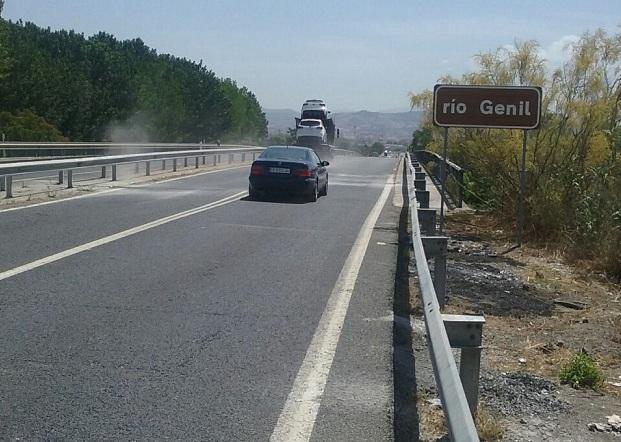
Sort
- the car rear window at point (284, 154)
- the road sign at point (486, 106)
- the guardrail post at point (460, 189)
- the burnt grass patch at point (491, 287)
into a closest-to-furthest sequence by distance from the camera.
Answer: the burnt grass patch at point (491, 287) < the road sign at point (486, 106) < the guardrail post at point (460, 189) < the car rear window at point (284, 154)

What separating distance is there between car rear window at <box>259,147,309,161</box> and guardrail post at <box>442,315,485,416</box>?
1775cm

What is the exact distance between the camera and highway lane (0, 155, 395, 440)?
18.5 ft

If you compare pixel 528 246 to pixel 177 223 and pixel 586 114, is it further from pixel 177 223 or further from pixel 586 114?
pixel 177 223

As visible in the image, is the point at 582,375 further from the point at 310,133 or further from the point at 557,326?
the point at 310,133

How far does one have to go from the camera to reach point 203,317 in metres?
8.42

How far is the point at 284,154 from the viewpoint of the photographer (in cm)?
2333

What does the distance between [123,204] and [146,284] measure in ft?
31.9

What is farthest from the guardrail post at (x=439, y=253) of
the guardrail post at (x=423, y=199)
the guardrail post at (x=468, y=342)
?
the guardrail post at (x=423, y=199)

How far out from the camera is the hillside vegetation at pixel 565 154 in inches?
550

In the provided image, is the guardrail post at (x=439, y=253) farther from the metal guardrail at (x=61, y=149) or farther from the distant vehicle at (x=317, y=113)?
the distant vehicle at (x=317, y=113)

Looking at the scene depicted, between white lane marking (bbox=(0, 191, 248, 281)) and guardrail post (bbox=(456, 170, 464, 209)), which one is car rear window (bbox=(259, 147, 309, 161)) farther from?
guardrail post (bbox=(456, 170, 464, 209))

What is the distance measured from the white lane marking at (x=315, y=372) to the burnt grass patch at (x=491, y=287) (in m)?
1.32

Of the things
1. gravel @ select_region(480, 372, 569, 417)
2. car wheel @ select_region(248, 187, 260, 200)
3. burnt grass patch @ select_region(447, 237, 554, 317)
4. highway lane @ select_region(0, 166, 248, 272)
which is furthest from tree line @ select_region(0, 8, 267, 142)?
gravel @ select_region(480, 372, 569, 417)

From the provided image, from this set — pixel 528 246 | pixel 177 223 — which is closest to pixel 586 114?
pixel 528 246
